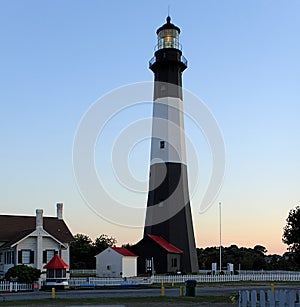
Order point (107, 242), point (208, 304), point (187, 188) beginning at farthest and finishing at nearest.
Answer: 1. point (107, 242)
2. point (187, 188)
3. point (208, 304)

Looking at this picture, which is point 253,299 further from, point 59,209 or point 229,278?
point 59,209

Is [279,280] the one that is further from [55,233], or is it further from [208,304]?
[208,304]

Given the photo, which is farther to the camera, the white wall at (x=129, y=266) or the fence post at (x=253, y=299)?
the white wall at (x=129, y=266)

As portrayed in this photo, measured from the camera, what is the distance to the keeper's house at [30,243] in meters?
46.8

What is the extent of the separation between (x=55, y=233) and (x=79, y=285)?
11333mm

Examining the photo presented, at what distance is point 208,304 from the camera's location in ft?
83.6

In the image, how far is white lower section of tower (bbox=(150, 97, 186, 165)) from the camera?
54844mm

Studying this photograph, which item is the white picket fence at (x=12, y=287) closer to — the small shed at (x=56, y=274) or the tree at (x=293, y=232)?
the small shed at (x=56, y=274)

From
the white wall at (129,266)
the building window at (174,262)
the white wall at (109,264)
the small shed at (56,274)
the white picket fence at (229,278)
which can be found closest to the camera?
the small shed at (56,274)

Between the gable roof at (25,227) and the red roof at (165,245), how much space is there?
7.61 metres

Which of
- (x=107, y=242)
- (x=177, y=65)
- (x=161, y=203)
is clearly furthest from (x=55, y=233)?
(x=107, y=242)

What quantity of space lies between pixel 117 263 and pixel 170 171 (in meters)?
9.87

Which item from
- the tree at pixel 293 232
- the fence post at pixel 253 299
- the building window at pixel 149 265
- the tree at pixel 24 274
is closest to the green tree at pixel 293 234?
the tree at pixel 293 232

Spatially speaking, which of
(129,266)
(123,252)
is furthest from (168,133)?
(129,266)
